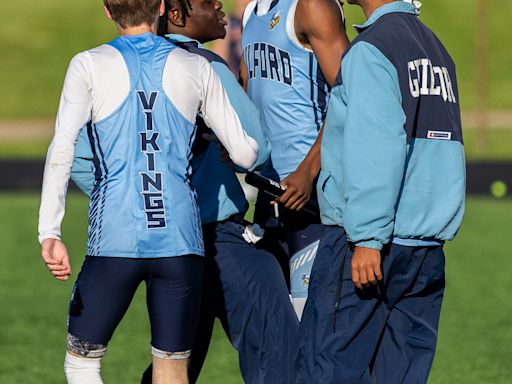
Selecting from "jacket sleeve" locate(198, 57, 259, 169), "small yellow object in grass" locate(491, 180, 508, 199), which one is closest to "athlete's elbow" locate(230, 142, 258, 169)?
"jacket sleeve" locate(198, 57, 259, 169)

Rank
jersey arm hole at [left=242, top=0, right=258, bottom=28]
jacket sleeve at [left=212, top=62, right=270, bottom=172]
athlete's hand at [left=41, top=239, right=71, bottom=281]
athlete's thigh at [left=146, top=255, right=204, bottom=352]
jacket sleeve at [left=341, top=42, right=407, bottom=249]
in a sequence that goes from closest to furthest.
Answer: jacket sleeve at [left=341, top=42, right=407, bottom=249]
athlete's hand at [left=41, top=239, right=71, bottom=281]
athlete's thigh at [left=146, top=255, right=204, bottom=352]
jacket sleeve at [left=212, top=62, right=270, bottom=172]
jersey arm hole at [left=242, top=0, right=258, bottom=28]

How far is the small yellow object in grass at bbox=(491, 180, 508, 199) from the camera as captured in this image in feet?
54.1

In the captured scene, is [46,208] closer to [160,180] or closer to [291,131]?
[160,180]

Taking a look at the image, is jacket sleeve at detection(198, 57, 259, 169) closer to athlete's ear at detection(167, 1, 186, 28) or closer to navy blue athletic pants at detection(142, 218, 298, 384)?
navy blue athletic pants at detection(142, 218, 298, 384)

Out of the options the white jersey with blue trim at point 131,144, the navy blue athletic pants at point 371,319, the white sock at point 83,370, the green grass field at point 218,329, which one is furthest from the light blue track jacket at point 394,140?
the green grass field at point 218,329

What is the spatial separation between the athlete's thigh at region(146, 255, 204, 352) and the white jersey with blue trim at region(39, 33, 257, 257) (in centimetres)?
6

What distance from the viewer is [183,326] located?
4.54 m

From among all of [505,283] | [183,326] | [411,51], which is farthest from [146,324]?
[411,51]

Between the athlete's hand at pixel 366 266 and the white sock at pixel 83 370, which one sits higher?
the athlete's hand at pixel 366 266

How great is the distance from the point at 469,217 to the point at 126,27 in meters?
10.1

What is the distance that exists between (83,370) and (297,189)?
47.2 inches

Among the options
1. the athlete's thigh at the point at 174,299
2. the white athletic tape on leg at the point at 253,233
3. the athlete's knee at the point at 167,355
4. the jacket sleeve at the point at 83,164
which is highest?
the jacket sleeve at the point at 83,164

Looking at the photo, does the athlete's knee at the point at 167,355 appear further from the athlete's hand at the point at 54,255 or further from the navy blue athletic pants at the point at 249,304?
the navy blue athletic pants at the point at 249,304

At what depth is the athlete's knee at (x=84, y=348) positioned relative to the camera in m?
4.49
